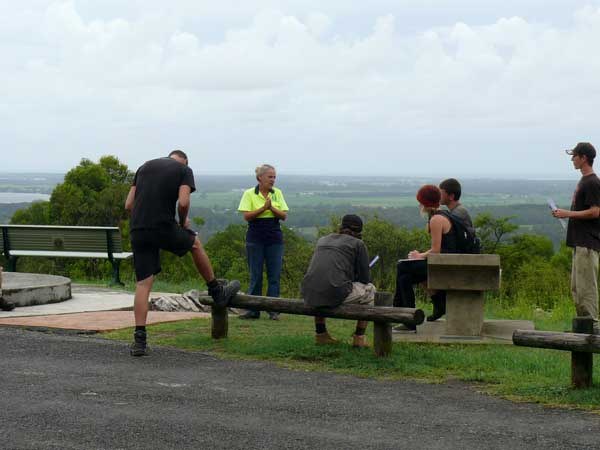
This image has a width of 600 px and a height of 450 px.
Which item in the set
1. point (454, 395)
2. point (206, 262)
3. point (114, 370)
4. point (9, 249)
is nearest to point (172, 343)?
point (206, 262)

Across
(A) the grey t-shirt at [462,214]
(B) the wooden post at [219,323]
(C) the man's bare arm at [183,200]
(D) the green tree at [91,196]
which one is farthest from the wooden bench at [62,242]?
(D) the green tree at [91,196]

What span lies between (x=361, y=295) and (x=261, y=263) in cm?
296

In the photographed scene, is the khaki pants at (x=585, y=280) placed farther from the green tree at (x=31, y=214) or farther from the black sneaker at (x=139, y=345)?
the green tree at (x=31, y=214)

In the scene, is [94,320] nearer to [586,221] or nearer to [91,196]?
[586,221]

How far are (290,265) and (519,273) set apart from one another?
20.5m

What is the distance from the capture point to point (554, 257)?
8075 centimetres

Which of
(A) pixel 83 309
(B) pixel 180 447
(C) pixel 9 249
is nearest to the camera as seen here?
(B) pixel 180 447

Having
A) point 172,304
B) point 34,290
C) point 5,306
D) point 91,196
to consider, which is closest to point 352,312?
point 172,304

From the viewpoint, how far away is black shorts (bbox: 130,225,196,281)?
8.50m

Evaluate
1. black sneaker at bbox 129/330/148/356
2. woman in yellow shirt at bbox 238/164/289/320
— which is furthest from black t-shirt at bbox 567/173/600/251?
black sneaker at bbox 129/330/148/356

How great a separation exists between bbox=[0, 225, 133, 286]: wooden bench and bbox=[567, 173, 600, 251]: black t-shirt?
7339mm

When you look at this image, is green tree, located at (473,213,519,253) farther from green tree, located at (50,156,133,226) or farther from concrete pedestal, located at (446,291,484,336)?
concrete pedestal, located at (446,291,484,336)

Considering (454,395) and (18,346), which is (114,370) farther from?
(454,395)

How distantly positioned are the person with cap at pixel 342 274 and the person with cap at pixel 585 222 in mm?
2112
